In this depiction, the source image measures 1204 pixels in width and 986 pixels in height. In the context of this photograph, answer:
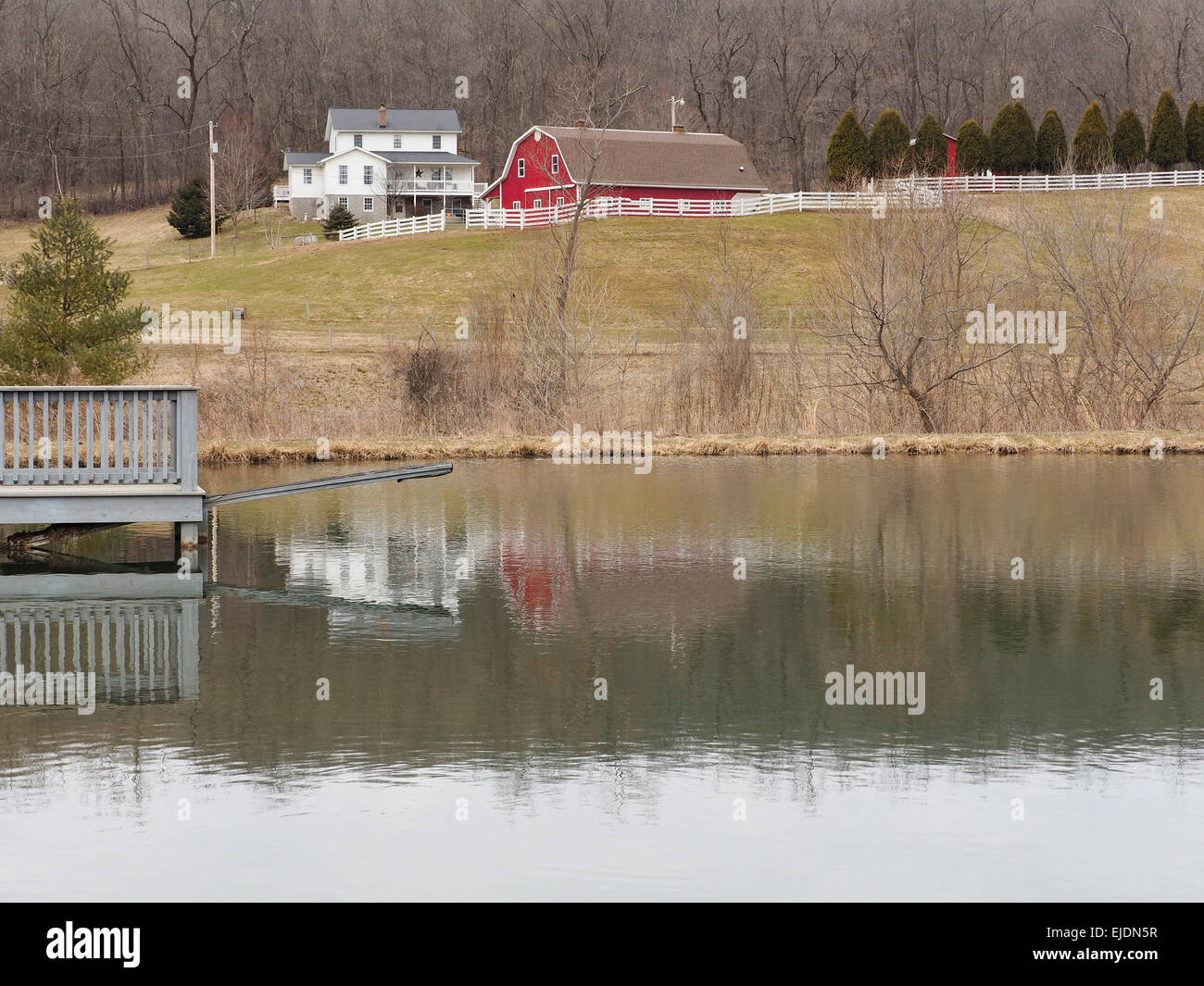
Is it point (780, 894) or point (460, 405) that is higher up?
point (460, 405)

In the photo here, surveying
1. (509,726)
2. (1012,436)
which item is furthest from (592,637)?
(1012,436)

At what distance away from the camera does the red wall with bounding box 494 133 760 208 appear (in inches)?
2891

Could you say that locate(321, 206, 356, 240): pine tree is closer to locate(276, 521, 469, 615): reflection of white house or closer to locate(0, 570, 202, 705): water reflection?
locate(276, 521, 469, 615): reflection of white house

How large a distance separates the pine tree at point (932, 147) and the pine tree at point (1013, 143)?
2751 millimetres

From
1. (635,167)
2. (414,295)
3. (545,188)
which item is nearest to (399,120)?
(545,188)

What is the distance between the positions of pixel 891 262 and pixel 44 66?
8256 cm

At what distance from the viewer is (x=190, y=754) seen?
8.62m

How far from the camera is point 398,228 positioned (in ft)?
230

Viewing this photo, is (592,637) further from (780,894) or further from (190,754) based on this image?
(780,894)

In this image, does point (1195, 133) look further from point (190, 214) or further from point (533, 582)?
point (533, 582)

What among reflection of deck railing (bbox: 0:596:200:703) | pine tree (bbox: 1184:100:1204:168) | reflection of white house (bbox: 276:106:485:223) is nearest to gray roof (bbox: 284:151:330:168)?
reflection of white house (bbox: 276:106:485:223)

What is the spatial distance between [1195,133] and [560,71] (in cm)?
3966

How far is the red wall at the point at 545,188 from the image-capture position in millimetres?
73438

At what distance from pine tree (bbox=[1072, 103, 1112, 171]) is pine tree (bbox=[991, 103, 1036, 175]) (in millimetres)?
2729
